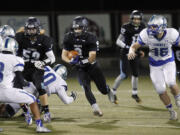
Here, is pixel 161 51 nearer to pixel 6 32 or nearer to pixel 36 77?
pixel 36 77

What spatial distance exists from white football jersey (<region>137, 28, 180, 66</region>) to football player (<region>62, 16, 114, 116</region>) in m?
0.80

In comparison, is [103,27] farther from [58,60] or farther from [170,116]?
A: [170,116]

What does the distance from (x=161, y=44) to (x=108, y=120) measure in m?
1.39

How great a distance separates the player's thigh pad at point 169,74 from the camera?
6.80 metres

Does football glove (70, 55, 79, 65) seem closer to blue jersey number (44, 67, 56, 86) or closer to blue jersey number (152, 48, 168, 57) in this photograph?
blue jersey number (44, 67, 56, 86)

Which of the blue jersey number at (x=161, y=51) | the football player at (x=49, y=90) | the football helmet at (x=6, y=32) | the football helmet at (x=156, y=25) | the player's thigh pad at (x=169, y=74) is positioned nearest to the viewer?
the football helmet at (x=156, y=25)

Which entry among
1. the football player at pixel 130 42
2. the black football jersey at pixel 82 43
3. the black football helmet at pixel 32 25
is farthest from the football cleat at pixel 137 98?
the black football helmet at pixel 32 25

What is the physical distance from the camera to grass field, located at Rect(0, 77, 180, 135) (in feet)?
20.5

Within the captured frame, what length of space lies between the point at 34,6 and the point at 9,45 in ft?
59.5

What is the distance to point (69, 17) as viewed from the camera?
14953 mm

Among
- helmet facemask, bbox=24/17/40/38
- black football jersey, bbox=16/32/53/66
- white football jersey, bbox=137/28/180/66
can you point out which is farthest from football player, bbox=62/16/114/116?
white football jersey, bbox=137/28/180/66

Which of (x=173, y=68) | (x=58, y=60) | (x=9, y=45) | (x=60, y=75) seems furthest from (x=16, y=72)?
(x=58, y=60)

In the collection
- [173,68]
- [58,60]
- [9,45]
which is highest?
[9,45]

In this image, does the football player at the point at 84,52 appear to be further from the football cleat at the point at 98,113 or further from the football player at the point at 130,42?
the football player at the point at 130,42
